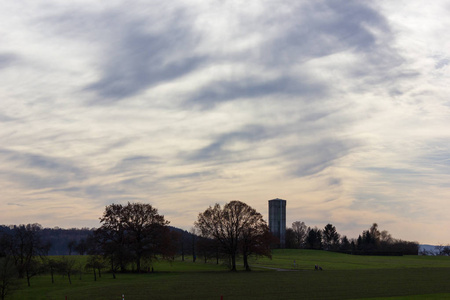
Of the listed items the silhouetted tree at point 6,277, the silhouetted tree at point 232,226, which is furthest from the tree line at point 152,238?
the silhouetted tree at point 6,277

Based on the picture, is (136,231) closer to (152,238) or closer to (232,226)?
(152,238)

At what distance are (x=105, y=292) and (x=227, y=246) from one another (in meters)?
44.5

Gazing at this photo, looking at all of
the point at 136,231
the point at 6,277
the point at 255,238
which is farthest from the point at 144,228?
the point at 6,277

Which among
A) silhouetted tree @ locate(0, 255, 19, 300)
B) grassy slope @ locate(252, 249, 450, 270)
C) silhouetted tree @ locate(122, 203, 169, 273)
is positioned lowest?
grassy slope @ locate(252, 249, 450, 270)

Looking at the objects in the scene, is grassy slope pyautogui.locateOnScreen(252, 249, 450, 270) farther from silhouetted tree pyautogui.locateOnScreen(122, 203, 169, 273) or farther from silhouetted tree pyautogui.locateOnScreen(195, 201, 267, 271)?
silhouetted tree pyautogui.locateOnScreen(122, 203, 169, 273)

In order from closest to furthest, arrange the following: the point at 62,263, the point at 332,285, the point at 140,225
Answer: the point at 332,285
the point at 62,263
the point at 140,225

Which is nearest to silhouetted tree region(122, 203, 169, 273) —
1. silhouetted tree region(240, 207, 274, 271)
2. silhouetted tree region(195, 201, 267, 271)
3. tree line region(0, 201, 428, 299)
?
tree line region(0, 201, 428, 299)

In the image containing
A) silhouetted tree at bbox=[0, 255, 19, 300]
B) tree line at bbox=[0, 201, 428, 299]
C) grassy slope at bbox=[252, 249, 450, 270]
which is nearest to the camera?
silhouetted tree at bbox=[0, 255, 19, 300]

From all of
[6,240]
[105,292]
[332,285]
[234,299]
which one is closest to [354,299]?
[234,299]

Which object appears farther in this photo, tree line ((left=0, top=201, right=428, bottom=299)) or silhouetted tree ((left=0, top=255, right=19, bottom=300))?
tree line ((left=0, top=201, right=428, bottom=299))

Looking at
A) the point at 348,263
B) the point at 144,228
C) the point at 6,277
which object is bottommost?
the point at 348,263

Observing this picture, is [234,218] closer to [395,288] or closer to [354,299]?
[395,288]

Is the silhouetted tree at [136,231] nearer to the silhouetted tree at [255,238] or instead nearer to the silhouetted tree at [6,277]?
the silhouetted tree at [255,238]

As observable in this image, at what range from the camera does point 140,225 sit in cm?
10112
